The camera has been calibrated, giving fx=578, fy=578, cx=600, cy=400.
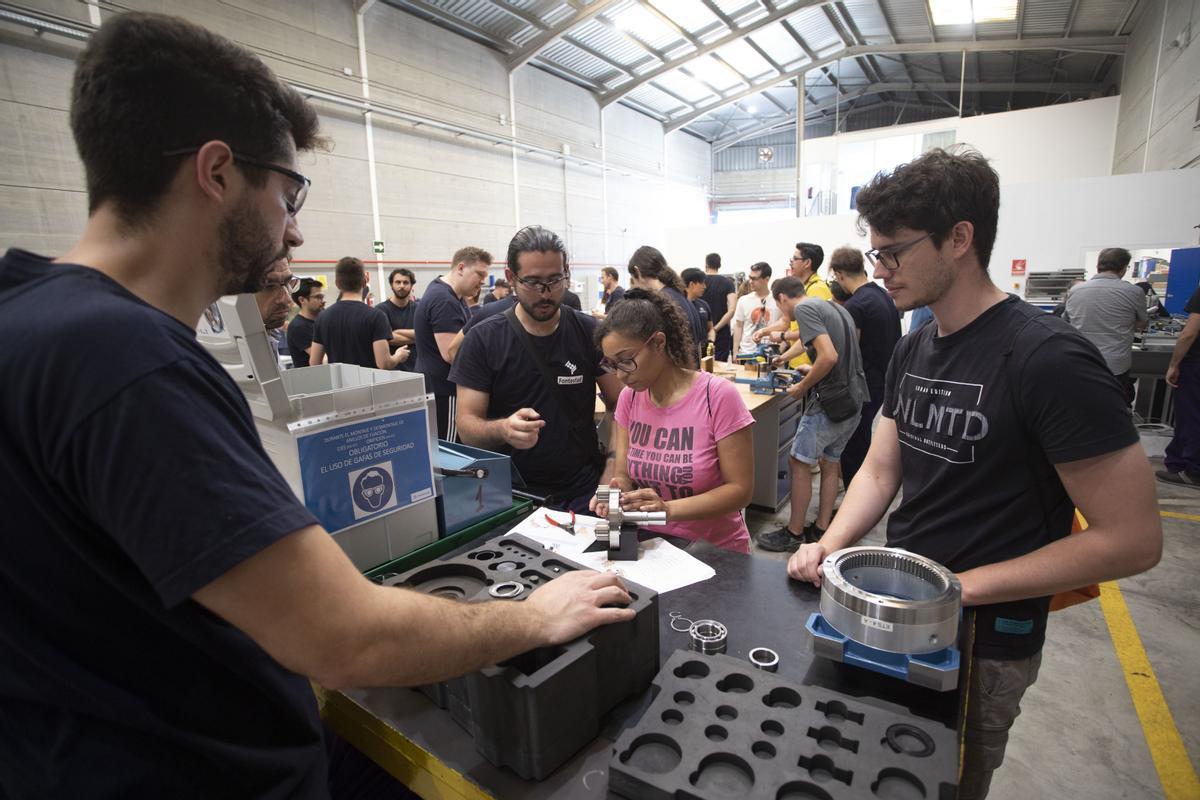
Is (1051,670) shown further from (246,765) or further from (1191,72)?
(1191,72)

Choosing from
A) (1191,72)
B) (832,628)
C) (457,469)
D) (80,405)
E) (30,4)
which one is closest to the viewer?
(80,405)

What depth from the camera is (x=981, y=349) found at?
119 centimetres

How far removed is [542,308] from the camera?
2.05m

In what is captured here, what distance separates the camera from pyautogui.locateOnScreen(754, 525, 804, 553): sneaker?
3492 mm

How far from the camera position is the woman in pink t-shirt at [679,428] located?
5.74ft

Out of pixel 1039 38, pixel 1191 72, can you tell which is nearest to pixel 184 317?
pixel 1191 72

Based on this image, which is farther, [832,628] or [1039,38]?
[1039,38]

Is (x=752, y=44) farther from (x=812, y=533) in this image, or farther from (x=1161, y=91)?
(x=812, y=533)

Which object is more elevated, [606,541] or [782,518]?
[606,541]

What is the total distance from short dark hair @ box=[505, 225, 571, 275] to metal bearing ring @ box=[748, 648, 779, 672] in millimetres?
1424

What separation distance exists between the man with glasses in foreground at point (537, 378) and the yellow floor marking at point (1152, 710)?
209 centimetres

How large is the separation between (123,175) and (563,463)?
60.4 inches

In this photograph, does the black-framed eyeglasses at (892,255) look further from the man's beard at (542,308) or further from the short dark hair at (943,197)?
the man's beard at (542,308)

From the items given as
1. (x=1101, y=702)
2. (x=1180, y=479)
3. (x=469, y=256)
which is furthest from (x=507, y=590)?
(x=1180, y=479)
